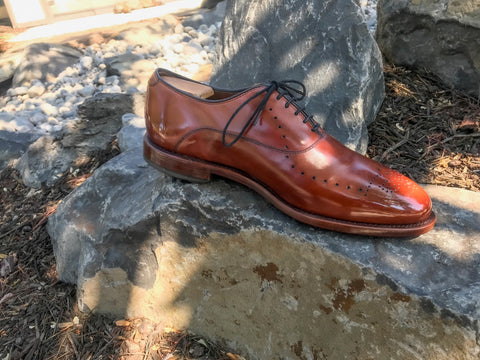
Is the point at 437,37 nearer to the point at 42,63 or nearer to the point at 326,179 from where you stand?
the point at 326,179

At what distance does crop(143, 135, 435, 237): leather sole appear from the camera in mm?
1395

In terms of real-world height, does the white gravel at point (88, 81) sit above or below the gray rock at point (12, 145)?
below

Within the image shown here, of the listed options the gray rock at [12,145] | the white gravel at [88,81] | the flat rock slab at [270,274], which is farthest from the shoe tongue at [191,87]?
the white gravel at [88,81]

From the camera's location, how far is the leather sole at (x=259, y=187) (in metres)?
1.39

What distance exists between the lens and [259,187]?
152cm

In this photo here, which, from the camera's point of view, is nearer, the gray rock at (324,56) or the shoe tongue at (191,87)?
Result: the shoe tongue at (191,87)

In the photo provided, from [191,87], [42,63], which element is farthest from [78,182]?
[42,63]

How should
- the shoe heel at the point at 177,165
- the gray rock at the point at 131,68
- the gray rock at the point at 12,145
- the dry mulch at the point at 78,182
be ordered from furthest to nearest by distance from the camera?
1. the gray rock at the point at 131,68
2. the gray rock at the point at 12,145
3. the dry mulch at the point at 78,182
4. the shoe heel at the point at 177,165

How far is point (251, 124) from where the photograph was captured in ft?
4.81

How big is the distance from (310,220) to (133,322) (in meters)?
0.98

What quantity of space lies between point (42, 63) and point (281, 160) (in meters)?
5.03

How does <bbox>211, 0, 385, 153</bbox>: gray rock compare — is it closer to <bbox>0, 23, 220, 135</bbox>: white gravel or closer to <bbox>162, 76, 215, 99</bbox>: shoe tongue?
<bbox>162, 76, 215, 99</bbox>: shoe tongue

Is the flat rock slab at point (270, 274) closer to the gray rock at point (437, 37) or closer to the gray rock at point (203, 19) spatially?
the gray rock at point (437, 37)

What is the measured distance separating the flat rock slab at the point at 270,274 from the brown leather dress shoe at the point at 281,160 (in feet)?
0.28
